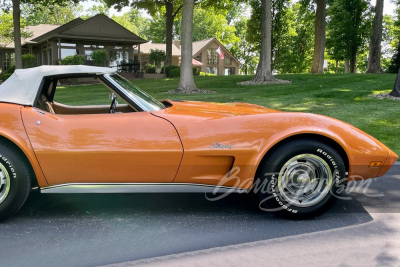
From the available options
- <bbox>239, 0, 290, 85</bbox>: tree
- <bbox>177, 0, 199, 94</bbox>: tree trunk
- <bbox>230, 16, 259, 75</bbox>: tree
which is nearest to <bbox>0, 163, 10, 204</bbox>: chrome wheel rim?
<bbox>177, 0, 199, 94</bbox>: tree trunk

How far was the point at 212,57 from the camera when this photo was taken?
5938 cm

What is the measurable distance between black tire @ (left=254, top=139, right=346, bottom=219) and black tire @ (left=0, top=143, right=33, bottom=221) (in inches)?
74.6

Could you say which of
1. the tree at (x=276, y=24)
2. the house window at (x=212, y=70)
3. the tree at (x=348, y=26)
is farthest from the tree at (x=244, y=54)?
the tree at (x=348, y=26)

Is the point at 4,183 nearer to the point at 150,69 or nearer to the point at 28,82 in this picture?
the point at 28,82

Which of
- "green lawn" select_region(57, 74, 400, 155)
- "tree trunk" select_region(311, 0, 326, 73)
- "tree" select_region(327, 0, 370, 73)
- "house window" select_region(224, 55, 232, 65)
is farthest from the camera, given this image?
"house window" select_region(224, 55, 232, 65)

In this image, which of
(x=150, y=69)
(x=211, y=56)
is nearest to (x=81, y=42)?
(x=150, y=69)

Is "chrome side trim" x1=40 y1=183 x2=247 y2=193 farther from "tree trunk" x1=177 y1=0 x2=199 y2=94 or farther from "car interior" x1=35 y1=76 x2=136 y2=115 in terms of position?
"tree trunk" x1=177 y1=0 x2=199 y2=94

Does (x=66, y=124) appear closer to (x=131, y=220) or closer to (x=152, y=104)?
(x=152, y=104)

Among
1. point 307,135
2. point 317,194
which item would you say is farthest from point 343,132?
point 317,194

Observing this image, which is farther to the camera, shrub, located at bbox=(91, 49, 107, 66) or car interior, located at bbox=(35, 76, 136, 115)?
shrub, located at bbox=(91, 49, 107, 66)

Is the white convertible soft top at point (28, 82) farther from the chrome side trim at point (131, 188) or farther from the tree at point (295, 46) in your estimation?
the tree at point (295, 46)

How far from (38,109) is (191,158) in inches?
52.3

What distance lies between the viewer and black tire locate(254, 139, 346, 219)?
342cm

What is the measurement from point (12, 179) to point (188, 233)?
1478mm
